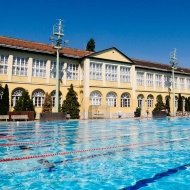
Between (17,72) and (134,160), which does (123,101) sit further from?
(134,160)

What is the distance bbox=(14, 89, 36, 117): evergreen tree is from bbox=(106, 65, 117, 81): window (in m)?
12.7

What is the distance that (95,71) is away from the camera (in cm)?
3384

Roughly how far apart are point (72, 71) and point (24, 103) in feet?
30.6

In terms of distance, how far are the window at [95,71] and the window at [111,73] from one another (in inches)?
52.0

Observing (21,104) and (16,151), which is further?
(21,104)

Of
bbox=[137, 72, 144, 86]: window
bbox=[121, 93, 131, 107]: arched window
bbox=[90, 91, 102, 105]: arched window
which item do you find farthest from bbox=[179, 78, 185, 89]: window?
bbox=[90, 91, 102, 105]: arched window

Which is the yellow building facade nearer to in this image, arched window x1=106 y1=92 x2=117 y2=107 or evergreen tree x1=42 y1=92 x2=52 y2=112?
arched window x1=106 y1=92 x2=117 y2=107

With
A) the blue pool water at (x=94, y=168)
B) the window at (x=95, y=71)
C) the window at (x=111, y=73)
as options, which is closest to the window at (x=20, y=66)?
the window at (x=95, y=71)

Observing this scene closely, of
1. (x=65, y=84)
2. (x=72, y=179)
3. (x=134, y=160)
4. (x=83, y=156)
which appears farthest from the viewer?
(x=65, y=84)

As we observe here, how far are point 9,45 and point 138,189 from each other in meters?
26.7

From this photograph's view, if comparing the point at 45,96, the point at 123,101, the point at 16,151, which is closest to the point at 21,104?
the point at 45,96

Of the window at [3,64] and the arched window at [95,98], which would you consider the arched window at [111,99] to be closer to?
the arched window at [95,98]

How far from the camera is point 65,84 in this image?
3219 centimetres

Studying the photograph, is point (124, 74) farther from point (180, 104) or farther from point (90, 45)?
point (90, 45)
